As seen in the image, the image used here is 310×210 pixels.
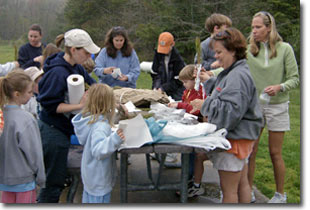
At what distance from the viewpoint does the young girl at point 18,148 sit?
239 centimetres

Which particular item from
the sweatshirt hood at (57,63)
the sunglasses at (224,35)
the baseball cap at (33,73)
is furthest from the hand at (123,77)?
the sunglasses at (224,35)

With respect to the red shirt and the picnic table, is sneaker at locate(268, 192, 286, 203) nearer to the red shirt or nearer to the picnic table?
the picnic table

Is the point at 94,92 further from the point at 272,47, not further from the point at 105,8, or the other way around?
the point at 105,8

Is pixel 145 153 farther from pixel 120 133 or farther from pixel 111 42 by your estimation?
pixel 111 42

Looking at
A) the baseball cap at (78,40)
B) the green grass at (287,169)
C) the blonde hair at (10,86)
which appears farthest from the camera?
the green grass at (287,169)

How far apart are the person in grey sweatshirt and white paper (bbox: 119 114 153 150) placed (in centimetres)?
45

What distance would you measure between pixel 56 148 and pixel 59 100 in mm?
402

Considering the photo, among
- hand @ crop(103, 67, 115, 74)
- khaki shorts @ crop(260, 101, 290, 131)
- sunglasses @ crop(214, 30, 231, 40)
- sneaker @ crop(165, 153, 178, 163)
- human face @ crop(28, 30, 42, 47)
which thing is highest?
human face @ crop(28, 30, 42, 47)

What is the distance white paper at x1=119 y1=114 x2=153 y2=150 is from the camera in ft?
7.29

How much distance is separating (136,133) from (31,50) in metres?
3.50

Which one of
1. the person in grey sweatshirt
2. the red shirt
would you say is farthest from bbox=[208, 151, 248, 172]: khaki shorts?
the red shirt

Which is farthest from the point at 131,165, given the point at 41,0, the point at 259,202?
the point at 41,0

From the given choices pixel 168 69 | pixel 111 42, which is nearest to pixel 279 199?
pixel 168 69

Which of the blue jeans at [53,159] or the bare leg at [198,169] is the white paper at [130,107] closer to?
the blue jeans at [53,159]
